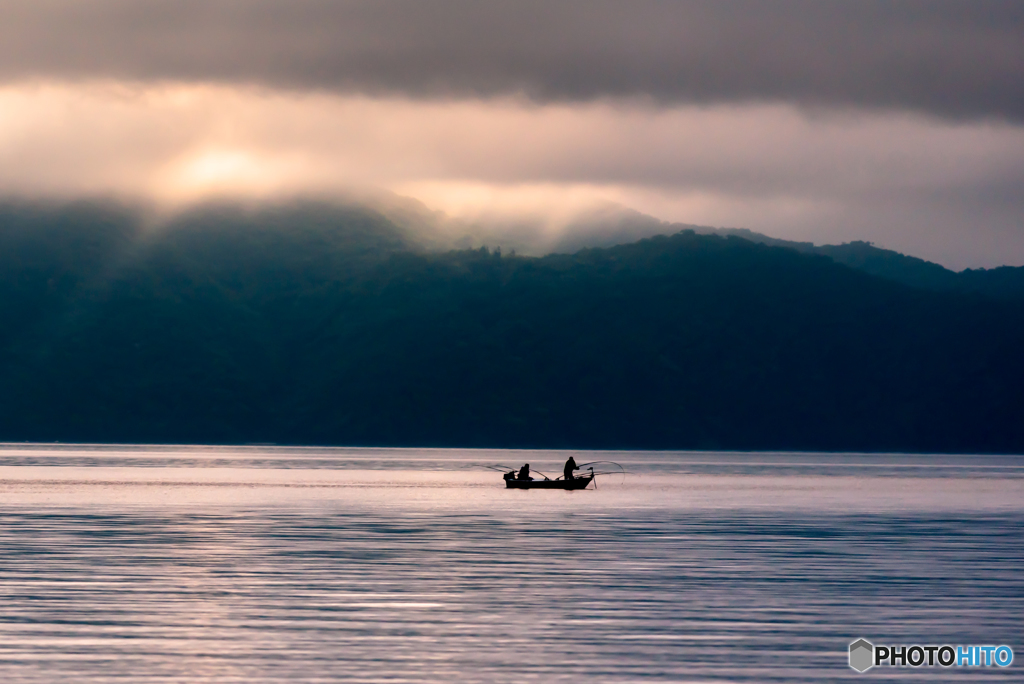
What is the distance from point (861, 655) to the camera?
1282 inches

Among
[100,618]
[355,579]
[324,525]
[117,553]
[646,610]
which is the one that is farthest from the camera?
[324,525]

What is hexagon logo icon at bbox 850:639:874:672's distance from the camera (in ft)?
103

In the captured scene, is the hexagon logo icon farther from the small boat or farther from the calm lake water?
the small boat

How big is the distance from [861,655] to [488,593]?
1333 cm

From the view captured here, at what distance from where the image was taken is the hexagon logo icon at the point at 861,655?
103ft

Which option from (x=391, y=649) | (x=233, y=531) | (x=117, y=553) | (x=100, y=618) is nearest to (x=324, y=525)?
(x=233, y=531)

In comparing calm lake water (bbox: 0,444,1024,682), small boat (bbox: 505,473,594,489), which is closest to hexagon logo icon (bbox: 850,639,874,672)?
calm lake water (bbox: 0,444,1024,682)

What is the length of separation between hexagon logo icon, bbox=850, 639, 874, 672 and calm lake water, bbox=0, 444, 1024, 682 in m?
0.39

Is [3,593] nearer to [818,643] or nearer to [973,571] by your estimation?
[818,643]

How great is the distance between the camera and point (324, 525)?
72.0 m

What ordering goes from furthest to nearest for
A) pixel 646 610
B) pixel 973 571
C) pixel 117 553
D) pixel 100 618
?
pixel 117 553 < pixel 973 571 < pixel 646 610 < pixel 100 618

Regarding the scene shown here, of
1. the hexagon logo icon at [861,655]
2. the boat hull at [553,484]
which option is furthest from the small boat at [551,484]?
the hexagon logo icon at [861,655]

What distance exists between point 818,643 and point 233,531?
38556 millimetres

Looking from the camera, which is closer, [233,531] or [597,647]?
[597,647]
